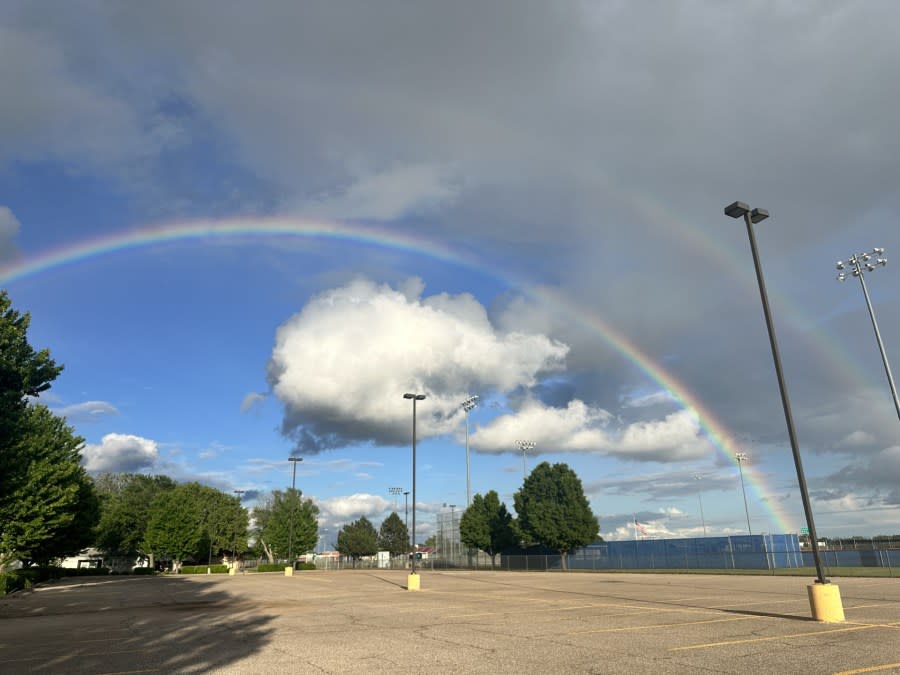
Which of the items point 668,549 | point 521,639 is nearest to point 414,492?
point 521,639

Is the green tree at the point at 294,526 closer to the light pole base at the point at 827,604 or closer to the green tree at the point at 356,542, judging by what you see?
the green tree at the point at 356,542

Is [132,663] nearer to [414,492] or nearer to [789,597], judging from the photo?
[789,597]

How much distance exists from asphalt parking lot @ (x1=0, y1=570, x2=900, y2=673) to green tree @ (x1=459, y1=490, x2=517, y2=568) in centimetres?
5153

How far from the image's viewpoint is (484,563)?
7206 centimetres

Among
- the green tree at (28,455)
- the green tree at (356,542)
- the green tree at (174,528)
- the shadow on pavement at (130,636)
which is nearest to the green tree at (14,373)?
the green tree at (28,455)

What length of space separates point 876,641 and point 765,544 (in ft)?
143

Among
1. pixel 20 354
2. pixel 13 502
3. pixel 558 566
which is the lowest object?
pixel 558 566

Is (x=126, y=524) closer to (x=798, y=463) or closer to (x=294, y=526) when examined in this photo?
(x=294, y=526)

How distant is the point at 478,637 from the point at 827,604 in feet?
26.3

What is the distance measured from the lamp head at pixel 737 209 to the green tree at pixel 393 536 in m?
130

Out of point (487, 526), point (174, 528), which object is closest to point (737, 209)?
point (487, 526)

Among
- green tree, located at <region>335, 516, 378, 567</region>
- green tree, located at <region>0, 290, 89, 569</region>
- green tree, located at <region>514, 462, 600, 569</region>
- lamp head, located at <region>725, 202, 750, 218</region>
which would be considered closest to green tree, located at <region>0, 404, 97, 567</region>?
green tree, located at <region>0, 290, 89, 569</region>

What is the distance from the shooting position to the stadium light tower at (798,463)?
13.4 meters

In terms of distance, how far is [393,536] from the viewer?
135750 millimetres
